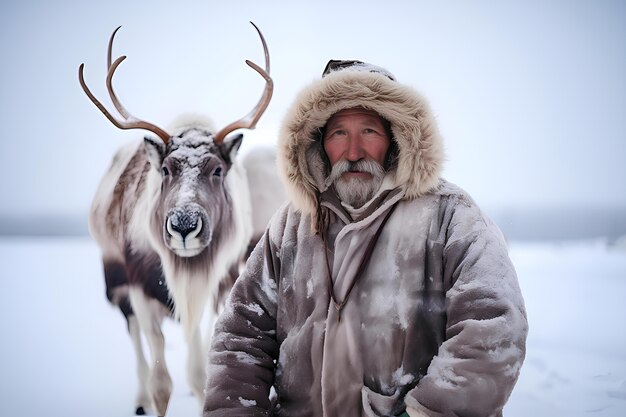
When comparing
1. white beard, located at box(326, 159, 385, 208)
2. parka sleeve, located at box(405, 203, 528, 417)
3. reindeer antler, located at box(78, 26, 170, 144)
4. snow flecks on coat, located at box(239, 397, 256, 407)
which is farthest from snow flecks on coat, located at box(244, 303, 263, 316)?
reindeer antler, located at box(78, 26, 170, 144)

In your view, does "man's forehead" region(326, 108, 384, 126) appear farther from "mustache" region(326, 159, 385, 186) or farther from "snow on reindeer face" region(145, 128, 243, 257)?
"snow on reindeer face" region(145, 128, 243, 257)

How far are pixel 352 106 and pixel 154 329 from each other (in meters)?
2.59

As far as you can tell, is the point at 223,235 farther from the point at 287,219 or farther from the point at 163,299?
the point at 287,219

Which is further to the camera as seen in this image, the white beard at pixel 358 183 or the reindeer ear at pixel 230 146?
the reindeer ear at pixel 230 146

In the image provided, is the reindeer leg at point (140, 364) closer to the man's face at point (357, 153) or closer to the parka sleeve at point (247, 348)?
the parka sleeve at point (247, 348)

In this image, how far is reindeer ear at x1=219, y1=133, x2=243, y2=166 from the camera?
11.2 ft

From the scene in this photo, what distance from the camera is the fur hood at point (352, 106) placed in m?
1.39

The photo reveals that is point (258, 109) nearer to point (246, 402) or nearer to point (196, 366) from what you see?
point (196, 366)

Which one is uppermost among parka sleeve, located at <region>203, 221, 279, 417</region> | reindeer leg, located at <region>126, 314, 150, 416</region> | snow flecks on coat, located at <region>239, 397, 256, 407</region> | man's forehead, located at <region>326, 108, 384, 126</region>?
man's forehead, located at <region>326, 108, 384, 126</region>

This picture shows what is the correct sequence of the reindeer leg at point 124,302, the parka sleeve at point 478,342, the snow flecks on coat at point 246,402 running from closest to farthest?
the parka sleeve at point 478,342 → the snow flecks on coat at point 246,402 → the reindeer leg at point 124,302

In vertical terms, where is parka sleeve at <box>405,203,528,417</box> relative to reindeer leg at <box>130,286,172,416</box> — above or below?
above

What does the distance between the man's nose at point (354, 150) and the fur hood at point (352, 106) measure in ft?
0.32

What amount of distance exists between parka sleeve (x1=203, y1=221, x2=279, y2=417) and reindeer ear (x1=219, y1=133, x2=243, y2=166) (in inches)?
78.7
